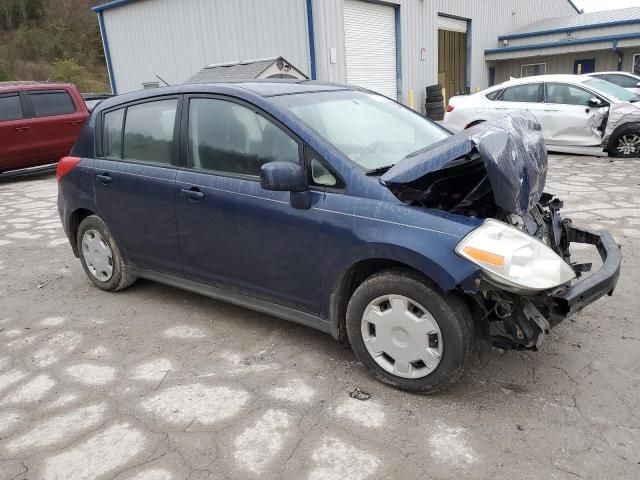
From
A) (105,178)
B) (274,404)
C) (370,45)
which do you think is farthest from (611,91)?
(274,404)

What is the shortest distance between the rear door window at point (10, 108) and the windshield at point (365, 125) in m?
8.92

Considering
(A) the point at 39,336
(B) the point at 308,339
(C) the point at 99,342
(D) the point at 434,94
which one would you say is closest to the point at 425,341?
(B) the point at 308,339

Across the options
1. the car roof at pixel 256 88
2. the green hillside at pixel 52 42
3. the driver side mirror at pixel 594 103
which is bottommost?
the driver side mirror at pixel 594 103

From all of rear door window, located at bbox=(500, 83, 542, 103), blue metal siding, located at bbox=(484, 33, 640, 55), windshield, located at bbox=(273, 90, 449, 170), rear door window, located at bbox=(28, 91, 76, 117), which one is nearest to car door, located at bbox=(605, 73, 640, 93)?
rear door window, located at bbox=(500, 83, 542, 103)

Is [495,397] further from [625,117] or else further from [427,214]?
[625,117]

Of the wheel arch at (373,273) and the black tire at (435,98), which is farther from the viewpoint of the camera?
the black tire at (435,98)

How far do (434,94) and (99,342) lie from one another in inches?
605

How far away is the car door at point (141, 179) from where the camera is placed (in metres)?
3.71

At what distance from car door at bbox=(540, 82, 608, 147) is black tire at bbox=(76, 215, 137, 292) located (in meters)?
8.27

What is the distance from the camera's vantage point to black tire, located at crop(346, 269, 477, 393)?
261 cm

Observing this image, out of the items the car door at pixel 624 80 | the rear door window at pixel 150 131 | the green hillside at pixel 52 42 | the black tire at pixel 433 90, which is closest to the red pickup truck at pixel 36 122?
the rear door window at pixel 150 131

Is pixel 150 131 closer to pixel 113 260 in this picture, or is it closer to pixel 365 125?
pixel 113 260

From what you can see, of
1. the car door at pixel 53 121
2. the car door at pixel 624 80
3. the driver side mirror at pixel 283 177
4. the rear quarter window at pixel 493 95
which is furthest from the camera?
the car door at pixel 624 80

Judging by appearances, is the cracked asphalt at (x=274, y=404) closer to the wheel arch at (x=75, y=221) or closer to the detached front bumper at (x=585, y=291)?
the detached front bumper at (x=585, y=291)
